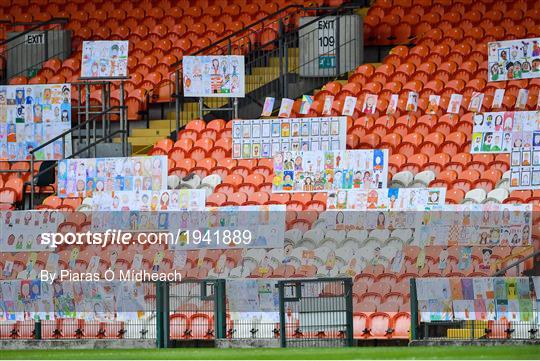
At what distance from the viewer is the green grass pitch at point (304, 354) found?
13688 mm

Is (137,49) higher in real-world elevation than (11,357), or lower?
higher

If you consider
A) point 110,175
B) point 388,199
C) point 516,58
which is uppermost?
point 516,58

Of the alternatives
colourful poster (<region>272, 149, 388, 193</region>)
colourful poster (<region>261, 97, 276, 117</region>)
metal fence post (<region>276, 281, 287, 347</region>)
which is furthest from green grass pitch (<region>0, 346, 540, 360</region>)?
colourful poster (<region>261, 97, 276, 117</region>)

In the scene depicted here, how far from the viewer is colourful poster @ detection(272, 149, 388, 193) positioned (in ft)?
66.1

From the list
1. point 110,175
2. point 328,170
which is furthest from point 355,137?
point 110,175

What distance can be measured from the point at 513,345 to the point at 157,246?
6186mm

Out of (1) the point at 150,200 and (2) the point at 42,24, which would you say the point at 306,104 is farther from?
(2) the point at 42,24

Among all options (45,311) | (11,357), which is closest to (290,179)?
(45,311)

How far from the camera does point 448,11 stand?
23.9 metres

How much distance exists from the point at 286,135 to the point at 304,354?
752 centimetres

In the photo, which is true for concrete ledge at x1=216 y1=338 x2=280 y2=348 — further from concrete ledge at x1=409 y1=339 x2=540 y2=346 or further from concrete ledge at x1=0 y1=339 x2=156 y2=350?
concrete ledge at x1=409 y1=339 x2=540 y2=346

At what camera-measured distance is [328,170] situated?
2058 cm

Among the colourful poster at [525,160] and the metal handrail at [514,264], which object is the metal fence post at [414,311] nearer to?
the metal handrail at [514,264]

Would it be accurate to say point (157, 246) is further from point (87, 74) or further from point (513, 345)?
point (513, 345)
